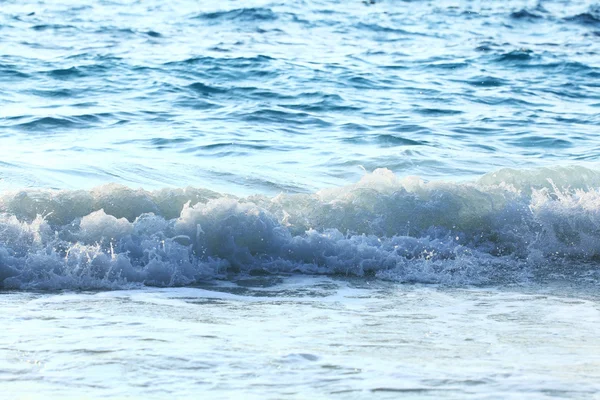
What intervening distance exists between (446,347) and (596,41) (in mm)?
16704

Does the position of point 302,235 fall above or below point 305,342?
below

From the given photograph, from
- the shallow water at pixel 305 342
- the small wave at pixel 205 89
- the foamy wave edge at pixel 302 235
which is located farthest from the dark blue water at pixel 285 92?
the shallow water at pixel 305 342

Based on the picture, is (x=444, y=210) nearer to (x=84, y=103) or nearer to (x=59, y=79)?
(x=84, y=103)

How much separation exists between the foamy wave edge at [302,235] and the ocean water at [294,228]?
19 millimetres

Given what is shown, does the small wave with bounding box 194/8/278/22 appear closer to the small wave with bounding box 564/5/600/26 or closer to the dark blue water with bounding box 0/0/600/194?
the dark blue water with bounding box 0/0/600/194

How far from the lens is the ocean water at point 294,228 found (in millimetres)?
3885

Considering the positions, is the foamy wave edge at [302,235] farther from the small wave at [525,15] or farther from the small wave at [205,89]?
the small wave at [525,15]

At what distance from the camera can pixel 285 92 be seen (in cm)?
1364

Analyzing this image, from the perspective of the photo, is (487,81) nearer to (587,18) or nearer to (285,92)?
(285,92)

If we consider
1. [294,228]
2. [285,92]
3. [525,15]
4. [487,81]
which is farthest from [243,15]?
[294,228]

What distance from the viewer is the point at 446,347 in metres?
4.21

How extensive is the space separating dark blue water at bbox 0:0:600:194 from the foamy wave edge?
1507mm

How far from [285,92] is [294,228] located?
719cm

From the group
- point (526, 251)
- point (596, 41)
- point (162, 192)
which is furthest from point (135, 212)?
point (596, 41)
